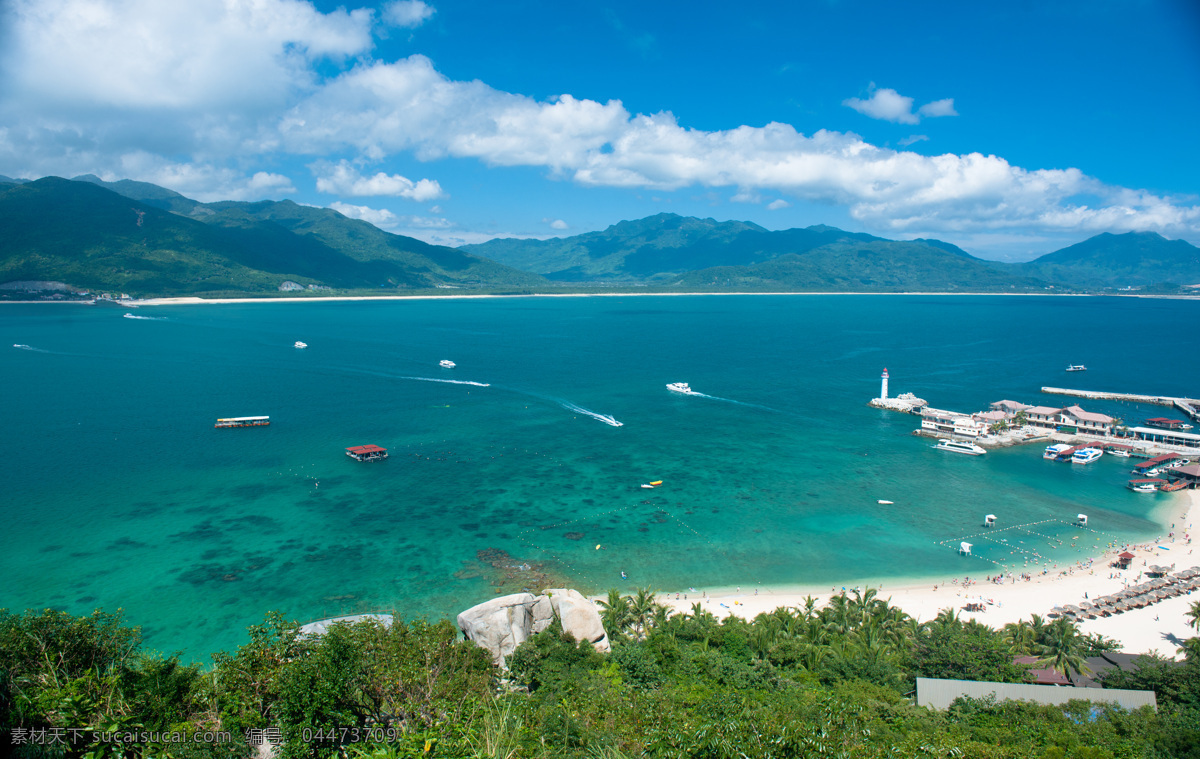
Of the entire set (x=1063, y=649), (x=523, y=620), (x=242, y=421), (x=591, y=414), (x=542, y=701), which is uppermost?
(x=542, y=701)

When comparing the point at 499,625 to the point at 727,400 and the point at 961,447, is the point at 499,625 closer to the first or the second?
the point at 961,447

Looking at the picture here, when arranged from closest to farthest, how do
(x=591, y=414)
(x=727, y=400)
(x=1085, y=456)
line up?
(x=1085, y=456), (x=591, y=414), (x=727, y=400)

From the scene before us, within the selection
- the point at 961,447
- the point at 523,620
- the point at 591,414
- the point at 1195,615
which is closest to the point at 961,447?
the point at 961,447

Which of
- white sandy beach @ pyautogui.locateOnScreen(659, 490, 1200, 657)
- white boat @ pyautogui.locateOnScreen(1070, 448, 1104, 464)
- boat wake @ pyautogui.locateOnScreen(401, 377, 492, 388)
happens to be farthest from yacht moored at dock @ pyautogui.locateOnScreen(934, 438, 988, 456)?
boat wake @ pyautogui.locateOnScreen(401, 377, 492, 388)

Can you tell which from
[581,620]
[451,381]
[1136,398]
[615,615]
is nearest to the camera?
[581,620]

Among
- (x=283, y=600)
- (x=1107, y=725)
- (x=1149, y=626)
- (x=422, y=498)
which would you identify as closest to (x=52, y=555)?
(x=283, y=600)

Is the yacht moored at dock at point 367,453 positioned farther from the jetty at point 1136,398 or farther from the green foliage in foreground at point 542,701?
the jetty at point 1136,398
